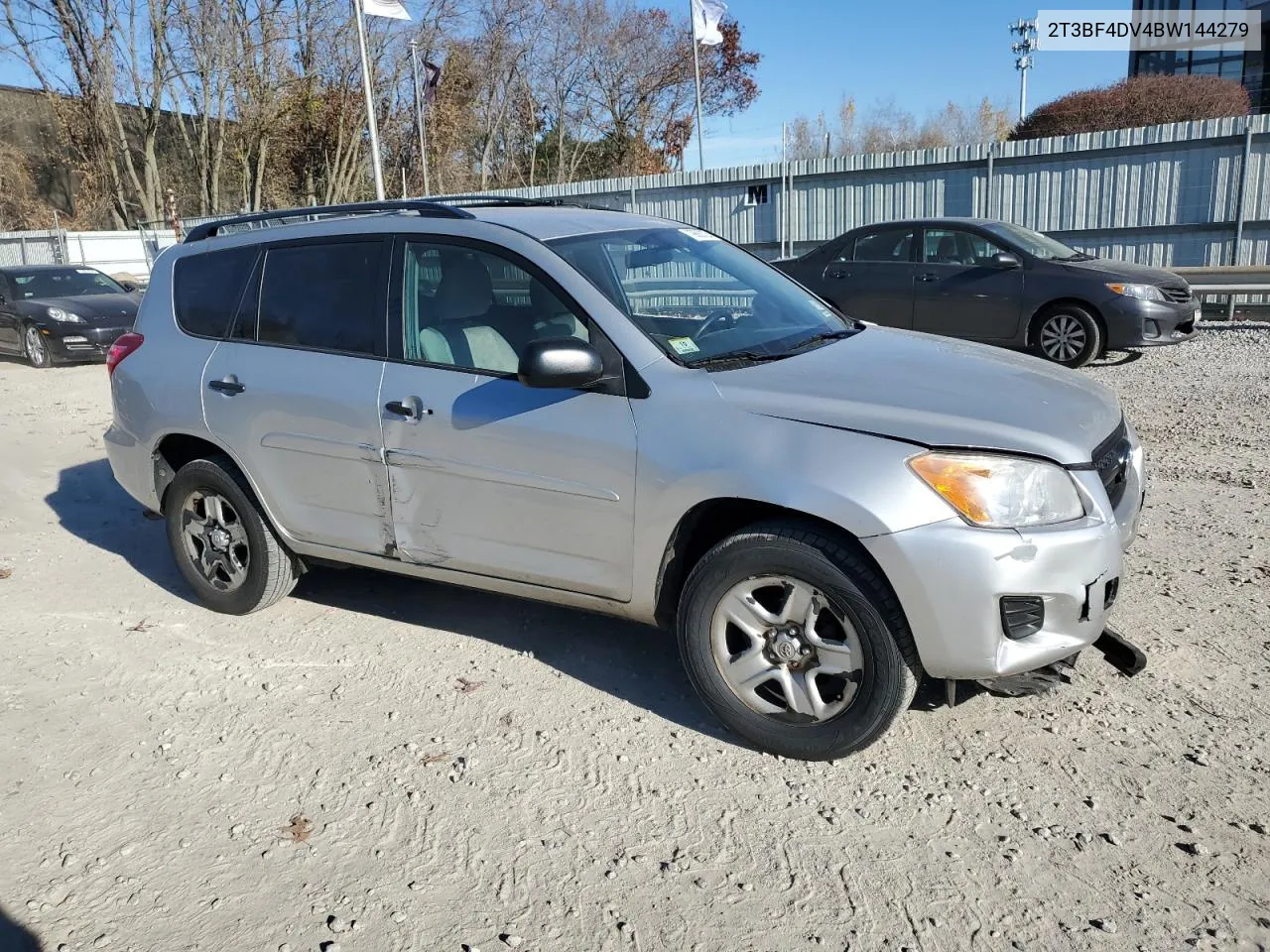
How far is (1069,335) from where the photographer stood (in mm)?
10914

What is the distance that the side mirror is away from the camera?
355 centimetres

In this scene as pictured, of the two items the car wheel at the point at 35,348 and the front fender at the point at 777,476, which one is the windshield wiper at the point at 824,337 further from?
the car wheel at the point at 35,348

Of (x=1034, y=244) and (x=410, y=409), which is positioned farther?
(x=1034, y=244)

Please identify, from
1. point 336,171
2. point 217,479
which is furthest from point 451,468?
point 336,171

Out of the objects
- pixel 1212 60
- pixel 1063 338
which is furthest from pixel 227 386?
pixel 1212 60

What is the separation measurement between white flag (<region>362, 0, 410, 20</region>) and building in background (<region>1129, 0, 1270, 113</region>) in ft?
83.8

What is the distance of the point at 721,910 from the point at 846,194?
17204 mm

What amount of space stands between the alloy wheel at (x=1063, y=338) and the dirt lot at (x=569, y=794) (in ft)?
20.1

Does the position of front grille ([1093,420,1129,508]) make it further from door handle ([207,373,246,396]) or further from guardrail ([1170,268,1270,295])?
guardrail ([1170,268,1270,295])

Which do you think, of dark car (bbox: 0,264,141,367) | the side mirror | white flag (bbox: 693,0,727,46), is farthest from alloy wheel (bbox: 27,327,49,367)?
white flag (bbox: 693,0,727,46)

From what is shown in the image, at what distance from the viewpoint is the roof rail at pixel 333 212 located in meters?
4.38

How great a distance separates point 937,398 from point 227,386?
3096 millimetres

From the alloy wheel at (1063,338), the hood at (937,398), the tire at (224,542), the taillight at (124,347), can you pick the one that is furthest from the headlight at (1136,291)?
the taillight at (124,347)

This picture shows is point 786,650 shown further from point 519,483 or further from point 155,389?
point 155,389
